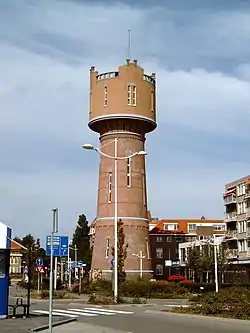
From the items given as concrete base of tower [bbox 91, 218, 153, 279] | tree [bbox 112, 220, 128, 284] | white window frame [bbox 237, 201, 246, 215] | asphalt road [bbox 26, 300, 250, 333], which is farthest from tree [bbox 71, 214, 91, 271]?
asphalt road [bbox 26, 300, 250, 333]

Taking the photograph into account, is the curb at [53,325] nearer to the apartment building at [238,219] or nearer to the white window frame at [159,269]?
the apartment building at [238,219]

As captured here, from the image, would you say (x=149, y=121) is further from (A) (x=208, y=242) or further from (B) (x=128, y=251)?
(A) (x=208, y=242)

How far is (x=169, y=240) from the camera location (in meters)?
102

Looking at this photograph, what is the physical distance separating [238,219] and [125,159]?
24.2m

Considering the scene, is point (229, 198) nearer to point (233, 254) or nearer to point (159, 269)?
point (233, 254)

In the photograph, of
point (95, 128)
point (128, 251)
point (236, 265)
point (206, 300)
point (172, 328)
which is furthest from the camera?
point (236, 265)

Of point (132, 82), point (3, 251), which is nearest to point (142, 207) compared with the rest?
point (132, 82)

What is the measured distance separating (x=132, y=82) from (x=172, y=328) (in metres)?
41.1

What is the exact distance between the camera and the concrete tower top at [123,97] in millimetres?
57844

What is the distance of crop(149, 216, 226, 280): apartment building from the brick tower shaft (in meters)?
36.8

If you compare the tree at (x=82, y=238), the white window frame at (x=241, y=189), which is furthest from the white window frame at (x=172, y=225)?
the white window frame at (x=241, y=189)

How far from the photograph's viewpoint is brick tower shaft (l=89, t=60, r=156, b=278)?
186ft

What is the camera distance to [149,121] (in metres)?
59.0

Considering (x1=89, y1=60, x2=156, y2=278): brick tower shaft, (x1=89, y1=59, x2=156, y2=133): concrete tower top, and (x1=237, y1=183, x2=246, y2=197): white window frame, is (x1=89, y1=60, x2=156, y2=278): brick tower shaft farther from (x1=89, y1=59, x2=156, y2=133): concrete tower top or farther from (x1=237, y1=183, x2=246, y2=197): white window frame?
(x1=237, y1=183, x2=246, y2=197): white window frame
